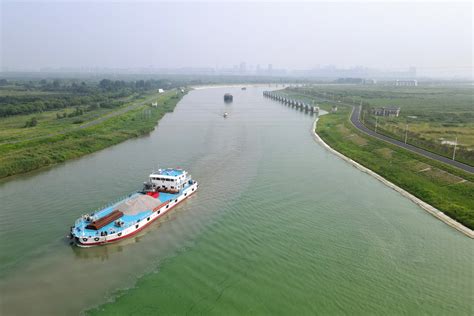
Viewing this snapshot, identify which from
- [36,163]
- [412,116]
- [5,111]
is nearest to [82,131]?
[36,163]

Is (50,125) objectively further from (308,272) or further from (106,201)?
(308,272)

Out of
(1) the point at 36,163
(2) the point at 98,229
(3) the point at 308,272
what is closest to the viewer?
(3) the point at 308,272

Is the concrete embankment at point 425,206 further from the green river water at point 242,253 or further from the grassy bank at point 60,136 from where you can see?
the grassy bank at point 60,136

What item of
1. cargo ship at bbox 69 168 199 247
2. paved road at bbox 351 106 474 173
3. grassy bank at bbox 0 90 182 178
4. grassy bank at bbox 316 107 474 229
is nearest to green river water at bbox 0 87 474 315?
cargo ship at bbox 69 168 199 247

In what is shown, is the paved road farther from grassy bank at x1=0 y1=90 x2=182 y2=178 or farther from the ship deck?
grassy bank at x1=0 y1=90 x2=182 y2=178

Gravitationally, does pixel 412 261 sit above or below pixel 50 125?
below

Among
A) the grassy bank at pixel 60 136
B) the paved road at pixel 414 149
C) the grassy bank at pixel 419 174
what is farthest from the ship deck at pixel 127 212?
the paved road at pixel 414 149

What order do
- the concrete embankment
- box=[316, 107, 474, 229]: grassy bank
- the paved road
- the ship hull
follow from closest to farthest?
the ship hull → the concrete embankment → box=[316, 107, 474, 229]: grassy bank → the paved road
